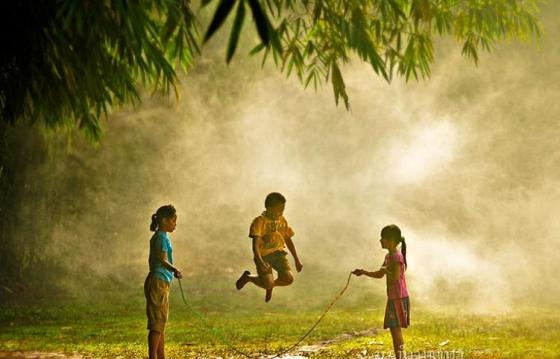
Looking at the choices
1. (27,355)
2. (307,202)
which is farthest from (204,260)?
(27,355)

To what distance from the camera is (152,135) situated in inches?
863

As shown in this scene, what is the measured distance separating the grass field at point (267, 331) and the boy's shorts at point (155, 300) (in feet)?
6.39

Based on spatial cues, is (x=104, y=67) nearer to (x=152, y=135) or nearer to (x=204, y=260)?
(x=204, y=260)

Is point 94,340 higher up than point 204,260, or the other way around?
point 204,260

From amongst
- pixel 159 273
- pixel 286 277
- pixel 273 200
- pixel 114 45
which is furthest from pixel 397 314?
pixel 114 45

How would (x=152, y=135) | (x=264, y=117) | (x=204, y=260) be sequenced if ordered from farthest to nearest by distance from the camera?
1. (x=264, y=117)
2. (x=152, y=135)
3. (x=204, y=260)

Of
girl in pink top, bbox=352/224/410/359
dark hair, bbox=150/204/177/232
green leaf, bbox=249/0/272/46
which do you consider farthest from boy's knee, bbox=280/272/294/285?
green leaf, bbox=249/0/272/46

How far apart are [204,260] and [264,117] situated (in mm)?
6598

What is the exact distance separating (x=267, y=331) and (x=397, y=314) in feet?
14.1

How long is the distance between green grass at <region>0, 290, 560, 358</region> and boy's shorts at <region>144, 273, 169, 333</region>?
77.1 inches

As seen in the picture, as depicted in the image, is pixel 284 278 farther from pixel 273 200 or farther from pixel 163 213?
pixel 163 213

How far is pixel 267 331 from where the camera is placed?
32.1ft

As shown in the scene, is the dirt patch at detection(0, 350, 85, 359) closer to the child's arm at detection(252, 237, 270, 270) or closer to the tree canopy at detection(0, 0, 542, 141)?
the tree canopy at detection(0, 0, 542, 141)

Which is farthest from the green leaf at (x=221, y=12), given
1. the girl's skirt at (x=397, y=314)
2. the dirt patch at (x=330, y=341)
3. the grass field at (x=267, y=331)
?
the dirt patch at (x=330, y=341)
